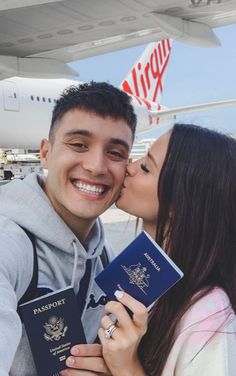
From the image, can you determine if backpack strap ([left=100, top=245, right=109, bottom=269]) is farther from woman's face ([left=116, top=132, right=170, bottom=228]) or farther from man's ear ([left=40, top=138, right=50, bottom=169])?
man's ear ([left=40, top=138, right=50, bottom=169])

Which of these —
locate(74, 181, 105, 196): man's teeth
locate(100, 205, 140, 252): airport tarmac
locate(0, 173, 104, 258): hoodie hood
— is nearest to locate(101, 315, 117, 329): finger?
locate(0, 173, 104, 258): hoodie hood

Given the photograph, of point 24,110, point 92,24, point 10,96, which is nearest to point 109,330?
point 92,24

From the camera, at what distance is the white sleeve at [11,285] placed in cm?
76

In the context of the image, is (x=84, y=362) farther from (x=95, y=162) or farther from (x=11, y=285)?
(x=95, y=162)

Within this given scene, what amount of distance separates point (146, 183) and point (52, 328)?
0.44 metres

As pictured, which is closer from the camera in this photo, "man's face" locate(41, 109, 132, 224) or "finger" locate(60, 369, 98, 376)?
"finger" locate(60, 369, 98, 376)

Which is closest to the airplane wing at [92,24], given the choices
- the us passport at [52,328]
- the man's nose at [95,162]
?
the man's nose at [95,162]

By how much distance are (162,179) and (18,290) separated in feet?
1.46

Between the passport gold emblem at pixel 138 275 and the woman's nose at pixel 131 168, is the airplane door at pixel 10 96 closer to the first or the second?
the woman's nose at pixel 131 168

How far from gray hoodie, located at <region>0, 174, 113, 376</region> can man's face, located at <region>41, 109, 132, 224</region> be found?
6 cm

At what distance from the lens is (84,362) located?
920mm

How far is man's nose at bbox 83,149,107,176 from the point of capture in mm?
1101

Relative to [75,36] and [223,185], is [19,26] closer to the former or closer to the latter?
[75,36]

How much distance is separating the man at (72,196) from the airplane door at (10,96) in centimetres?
1049
